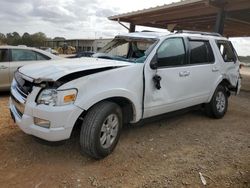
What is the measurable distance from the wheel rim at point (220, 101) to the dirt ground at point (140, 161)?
2.97ft

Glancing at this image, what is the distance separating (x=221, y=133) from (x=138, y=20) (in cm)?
1192

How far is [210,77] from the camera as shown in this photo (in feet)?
18.5

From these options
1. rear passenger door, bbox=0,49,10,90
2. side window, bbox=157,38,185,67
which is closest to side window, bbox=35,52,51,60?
rear passenger door, bbox=0,49,10,90

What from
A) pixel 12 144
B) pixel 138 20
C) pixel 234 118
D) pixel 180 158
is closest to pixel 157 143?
pixel 180 158

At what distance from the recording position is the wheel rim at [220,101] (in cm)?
605

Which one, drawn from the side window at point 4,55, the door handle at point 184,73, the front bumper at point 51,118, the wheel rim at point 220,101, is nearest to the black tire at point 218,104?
the wheel rim at point 220,101

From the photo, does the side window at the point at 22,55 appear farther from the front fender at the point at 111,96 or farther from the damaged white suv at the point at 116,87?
the front fender at the point at 111,96

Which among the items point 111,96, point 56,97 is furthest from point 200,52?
point 56,97

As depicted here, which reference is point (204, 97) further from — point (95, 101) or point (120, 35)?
point (95, 101)

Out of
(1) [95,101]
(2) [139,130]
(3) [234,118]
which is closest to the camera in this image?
(1) [95,101]

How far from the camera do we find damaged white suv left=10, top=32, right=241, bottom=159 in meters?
3.32

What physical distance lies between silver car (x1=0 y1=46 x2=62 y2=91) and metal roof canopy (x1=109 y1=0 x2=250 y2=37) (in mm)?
6217

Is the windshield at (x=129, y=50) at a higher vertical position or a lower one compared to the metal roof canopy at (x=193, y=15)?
lower

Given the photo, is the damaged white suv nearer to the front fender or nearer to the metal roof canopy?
the front fender
